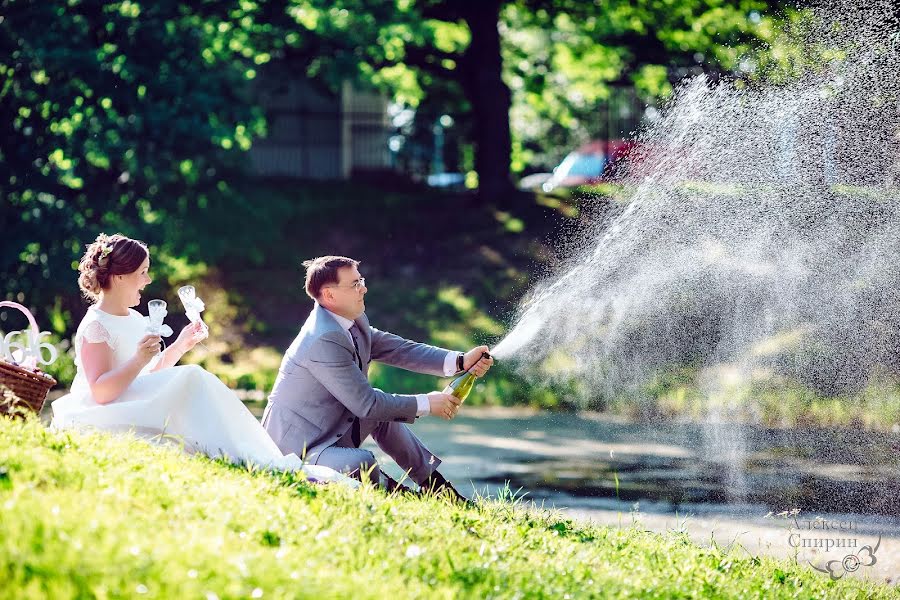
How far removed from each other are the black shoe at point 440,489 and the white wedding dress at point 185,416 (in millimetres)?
638

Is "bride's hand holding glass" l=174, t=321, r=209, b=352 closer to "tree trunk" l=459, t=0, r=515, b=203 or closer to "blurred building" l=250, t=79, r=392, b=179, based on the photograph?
"tree trunk" l=459, t=0, r=515, b=203

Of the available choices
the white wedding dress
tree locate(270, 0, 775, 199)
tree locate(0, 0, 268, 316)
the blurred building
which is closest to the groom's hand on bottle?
the white wedding dress

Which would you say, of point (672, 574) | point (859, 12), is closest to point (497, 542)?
point (672, 574)

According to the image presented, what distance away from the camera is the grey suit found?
5859mm

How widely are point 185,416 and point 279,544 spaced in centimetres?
161

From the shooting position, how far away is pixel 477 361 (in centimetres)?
613

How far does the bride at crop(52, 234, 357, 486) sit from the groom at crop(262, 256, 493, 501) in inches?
11.7

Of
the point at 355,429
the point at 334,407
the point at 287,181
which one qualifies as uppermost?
the point at 287,181

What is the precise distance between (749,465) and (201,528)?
5.34m

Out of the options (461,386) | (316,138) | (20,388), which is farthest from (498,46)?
(20,388)

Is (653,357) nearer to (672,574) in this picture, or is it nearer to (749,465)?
(749,465)
